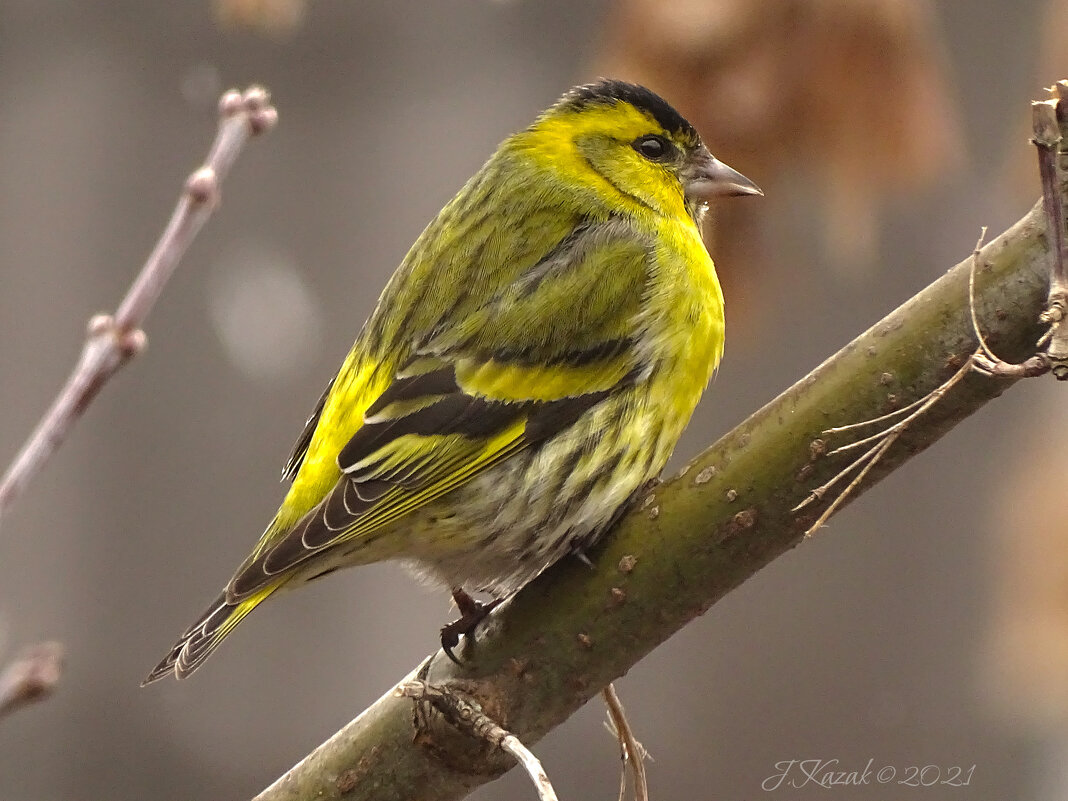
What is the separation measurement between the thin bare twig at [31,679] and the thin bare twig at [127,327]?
0.17 m

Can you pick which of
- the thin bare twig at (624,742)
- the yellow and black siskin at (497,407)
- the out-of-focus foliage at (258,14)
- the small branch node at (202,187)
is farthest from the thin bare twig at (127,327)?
the thin bare twig at (624,742)

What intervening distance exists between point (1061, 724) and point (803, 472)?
182 centimetres

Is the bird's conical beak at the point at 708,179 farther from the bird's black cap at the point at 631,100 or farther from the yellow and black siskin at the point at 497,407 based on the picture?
the yellow and black siskin at the point at 497,407

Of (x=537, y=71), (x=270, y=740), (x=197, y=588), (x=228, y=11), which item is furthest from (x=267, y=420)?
(x=228, y=11)

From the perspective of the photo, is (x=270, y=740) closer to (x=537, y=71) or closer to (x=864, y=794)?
(x=864, y=794)

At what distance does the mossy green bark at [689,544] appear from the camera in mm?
2053

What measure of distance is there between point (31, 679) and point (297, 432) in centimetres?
457

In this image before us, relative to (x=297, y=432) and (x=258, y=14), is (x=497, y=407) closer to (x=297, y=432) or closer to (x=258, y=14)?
(x=258, y=14)

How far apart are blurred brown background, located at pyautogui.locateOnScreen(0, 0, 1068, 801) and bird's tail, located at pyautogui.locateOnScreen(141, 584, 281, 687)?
2777 millimetres

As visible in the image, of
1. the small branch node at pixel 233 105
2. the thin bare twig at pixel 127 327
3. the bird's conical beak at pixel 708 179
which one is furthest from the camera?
the bird's conical beak at pixel 708 179

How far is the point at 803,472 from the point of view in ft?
6.98

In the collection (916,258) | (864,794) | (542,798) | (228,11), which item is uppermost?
(228,11)

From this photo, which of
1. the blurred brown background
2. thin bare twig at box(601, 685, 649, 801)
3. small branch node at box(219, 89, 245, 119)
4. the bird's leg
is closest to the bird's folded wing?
the bird's leg

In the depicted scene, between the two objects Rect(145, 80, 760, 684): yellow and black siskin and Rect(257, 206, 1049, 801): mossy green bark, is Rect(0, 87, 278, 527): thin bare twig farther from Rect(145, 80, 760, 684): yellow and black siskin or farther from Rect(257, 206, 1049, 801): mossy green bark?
Rect(145, 80, 760, 684): yellow and black siskin
